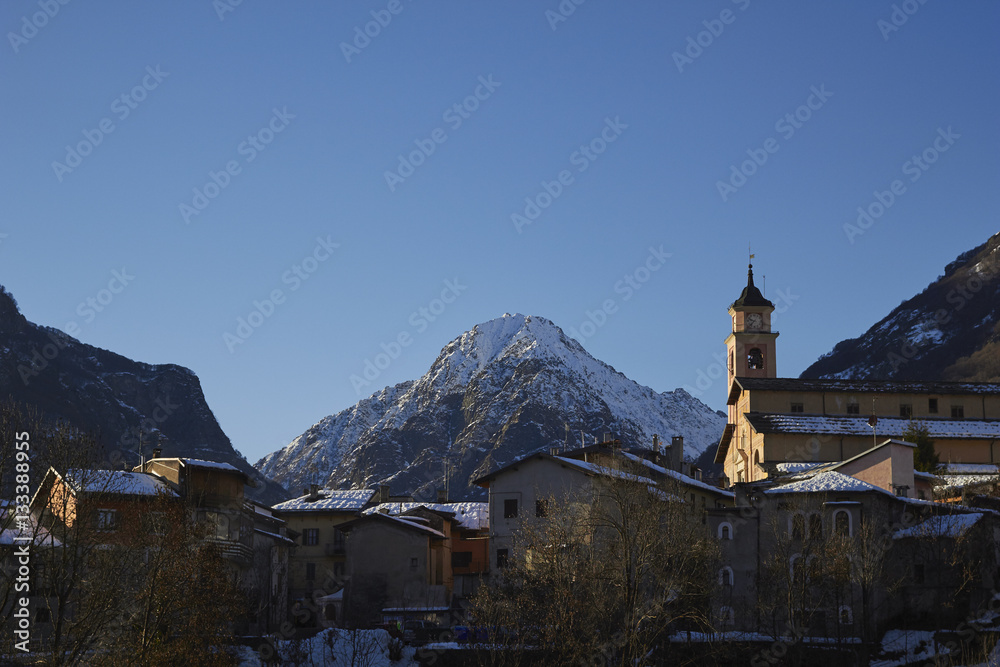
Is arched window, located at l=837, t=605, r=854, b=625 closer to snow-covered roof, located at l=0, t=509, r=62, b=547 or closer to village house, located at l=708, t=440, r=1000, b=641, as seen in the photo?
village house, located at l=708, t=440, r=1000, b=641

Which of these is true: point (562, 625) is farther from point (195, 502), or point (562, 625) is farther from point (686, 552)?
point (195, 502)

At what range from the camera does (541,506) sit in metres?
64.9

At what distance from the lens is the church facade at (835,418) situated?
87.8m

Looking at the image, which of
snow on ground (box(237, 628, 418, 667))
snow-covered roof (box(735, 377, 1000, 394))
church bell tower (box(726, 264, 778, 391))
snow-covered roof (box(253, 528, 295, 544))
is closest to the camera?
snow on ground (box(237, 628, 418, 667))

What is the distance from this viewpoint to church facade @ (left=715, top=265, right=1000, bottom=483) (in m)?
87.8

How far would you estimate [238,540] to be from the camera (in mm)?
65500

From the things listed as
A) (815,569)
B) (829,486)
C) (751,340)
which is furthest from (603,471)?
(751,340)

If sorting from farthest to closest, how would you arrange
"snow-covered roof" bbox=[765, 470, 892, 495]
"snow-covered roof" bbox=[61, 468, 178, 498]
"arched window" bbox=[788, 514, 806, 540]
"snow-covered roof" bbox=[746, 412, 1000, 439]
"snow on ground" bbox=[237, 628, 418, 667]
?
"snow-covered roof" bbox=[746, 412, 1000, 439], "snow-covered roof" bbox=[765, 470, 892, 495], "arched window" bbox=[788, 514, 806, 540], "snow on ground" bbox=[237, 628, 418, 667], "snow-covered roof" bbox=[61, 468, 178, 498]

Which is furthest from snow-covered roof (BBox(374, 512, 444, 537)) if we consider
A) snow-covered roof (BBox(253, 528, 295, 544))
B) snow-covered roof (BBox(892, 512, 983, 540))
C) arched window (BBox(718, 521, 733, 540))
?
snow-covered roof (BBox(892, 512, 983, 540))

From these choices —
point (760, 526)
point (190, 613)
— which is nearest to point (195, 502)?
point (190, 613)

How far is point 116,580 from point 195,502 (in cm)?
2319

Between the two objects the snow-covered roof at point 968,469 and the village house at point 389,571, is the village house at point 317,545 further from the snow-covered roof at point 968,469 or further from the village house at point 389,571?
the snow-covered roof at point 968,469

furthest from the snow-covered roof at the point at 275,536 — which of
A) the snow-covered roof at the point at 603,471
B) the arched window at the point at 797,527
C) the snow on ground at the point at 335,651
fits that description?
the arched window at the point at 797,527

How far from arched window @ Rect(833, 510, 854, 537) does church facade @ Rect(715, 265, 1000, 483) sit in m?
23.9
